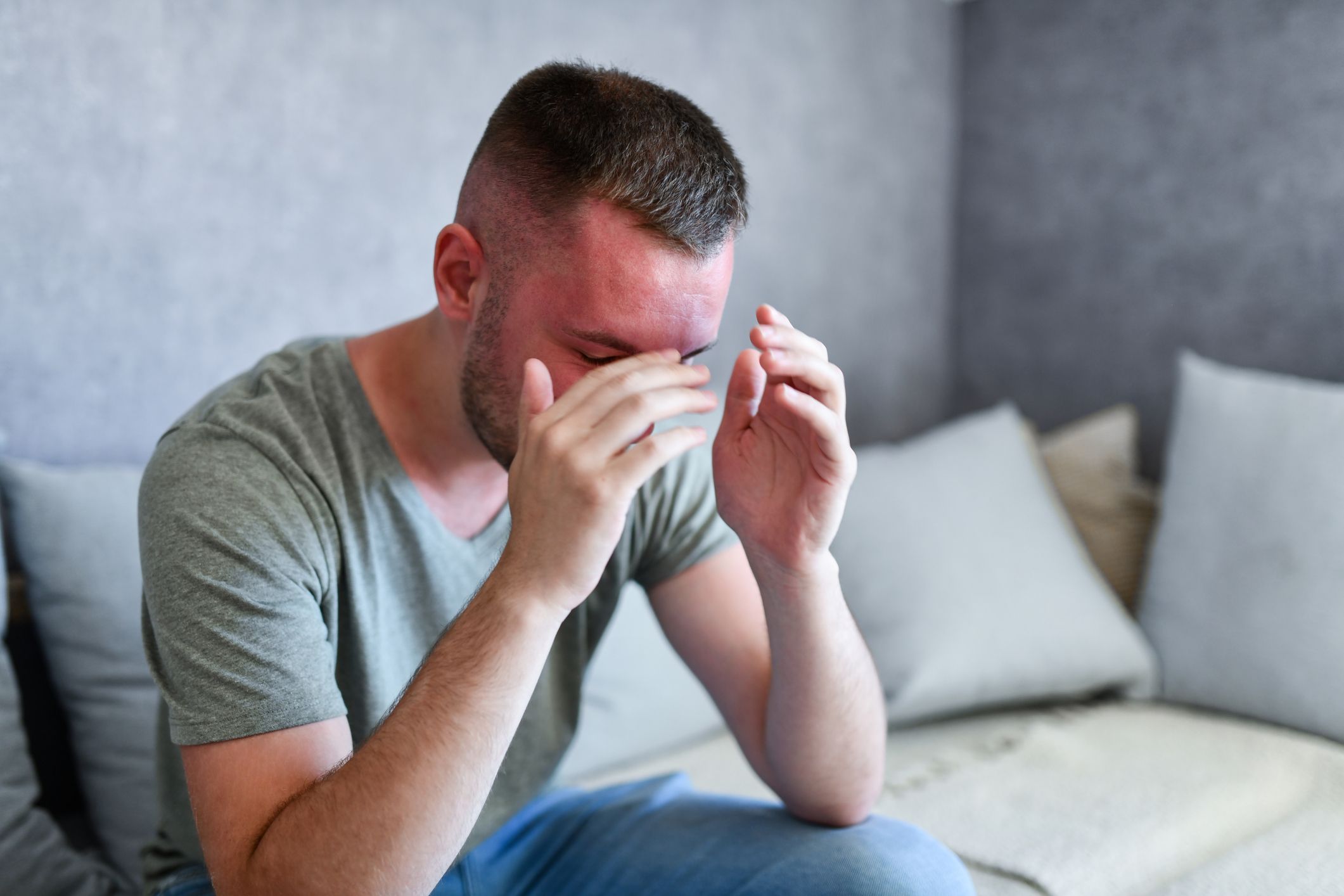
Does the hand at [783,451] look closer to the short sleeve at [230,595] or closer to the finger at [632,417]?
the finger at [632,417]

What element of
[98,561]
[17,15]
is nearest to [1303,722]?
[98,561]

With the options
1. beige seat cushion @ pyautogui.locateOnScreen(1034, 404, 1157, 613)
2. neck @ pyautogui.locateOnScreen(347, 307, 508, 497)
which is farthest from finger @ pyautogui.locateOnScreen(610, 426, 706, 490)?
beige seat cushion @ pyautogui.locateOnScreen(1034, 404, 1157, 613)

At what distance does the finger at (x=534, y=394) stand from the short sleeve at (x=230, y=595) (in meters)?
0.25

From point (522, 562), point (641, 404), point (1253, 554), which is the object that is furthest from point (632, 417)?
point (1253, 554)

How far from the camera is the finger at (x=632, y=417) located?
0.77 m

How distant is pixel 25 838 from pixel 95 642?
0.75 feet

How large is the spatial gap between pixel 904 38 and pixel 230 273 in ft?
5.44

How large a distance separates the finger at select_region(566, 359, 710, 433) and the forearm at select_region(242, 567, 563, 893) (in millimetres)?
138

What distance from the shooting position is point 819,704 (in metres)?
1.02

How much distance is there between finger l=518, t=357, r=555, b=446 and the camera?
2.69 ft

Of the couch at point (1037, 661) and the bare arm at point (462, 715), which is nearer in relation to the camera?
the bare arm at point (462, 715)

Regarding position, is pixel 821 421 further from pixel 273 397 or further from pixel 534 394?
pixel 273 397

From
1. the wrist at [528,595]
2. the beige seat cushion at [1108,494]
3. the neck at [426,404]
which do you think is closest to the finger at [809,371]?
the wrist at [528,595]

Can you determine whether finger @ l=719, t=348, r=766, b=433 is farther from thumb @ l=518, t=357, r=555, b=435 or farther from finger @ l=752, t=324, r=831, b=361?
thumb @ l=518, t=357, r=555, b=435
